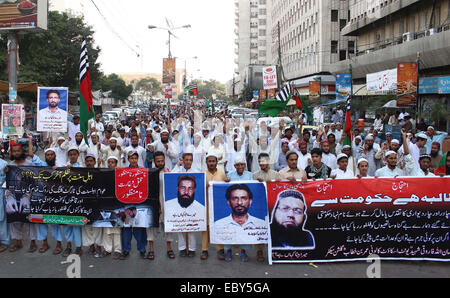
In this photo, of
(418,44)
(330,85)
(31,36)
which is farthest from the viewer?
(330,85)

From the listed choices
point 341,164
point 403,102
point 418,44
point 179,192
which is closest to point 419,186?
point 341,164

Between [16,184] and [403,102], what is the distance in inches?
611

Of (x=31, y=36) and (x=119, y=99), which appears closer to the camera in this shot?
(x=31, y=36)

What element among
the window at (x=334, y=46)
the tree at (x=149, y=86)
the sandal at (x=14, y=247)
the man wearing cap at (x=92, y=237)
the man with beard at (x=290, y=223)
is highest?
the tree at (x=149, y=86)

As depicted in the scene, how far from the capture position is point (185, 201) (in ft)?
21.3

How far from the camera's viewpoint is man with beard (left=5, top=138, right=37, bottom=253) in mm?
6766

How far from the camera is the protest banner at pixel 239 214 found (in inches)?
249

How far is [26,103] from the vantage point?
30.5 m

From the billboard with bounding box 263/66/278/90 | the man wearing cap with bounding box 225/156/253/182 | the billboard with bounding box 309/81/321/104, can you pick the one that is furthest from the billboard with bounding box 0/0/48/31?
the billboard with bounding box 309/81/321/104

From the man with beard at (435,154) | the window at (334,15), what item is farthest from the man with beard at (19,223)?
the window at (334,15)

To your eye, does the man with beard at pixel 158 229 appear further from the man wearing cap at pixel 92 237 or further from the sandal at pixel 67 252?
the sandal at pixel 67 252

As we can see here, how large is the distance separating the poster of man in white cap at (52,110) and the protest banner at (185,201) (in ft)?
14.2
